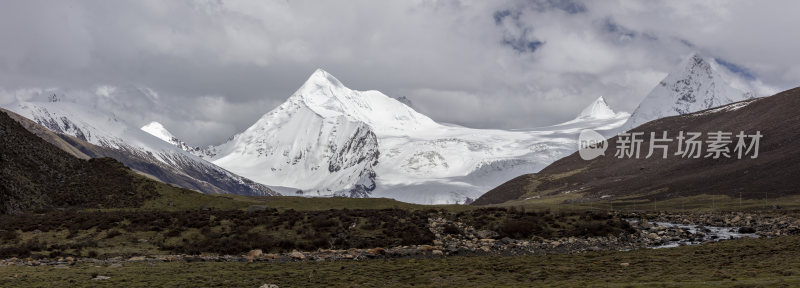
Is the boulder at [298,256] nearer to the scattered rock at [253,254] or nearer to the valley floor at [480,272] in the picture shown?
the scattered rock at [253,254]

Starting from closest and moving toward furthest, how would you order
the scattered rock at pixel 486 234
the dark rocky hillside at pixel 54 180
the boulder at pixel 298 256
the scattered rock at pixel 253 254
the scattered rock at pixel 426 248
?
the scattered rock at pixel 253 254, the boulder at pixel 298 256, the scattered rock at pixel 426 248, the scattered rock at pixel 486 234, the dark rocky hillside at pixel 54 180

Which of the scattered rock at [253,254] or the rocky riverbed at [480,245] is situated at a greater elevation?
the rocky riverbed at [480,245]

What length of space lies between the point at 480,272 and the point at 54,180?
286 feet

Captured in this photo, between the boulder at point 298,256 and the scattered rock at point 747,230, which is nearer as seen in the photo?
the boulder at point 298,256

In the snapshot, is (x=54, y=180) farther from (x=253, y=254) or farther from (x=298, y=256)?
(x=298, y=256)

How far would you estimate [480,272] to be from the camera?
4172 centimetres

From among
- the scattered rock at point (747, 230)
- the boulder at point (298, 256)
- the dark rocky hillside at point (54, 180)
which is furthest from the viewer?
Answer: the dark rocky hillside at point (54, 180)

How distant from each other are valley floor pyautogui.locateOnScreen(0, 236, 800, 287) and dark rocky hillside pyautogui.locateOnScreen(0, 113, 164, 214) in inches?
2143

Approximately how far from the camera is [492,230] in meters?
65.2

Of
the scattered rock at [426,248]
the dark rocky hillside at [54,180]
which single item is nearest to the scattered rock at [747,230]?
the scattered rock at [426,248]

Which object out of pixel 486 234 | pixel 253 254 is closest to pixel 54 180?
pixel 253 254

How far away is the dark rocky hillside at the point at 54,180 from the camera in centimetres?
9406

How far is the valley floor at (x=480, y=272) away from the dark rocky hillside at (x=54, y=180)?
54.4 metres

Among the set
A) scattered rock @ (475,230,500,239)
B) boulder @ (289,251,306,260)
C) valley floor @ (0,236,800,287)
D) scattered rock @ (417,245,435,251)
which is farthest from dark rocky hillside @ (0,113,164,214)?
scattered rock @ (417,245,435,251)
